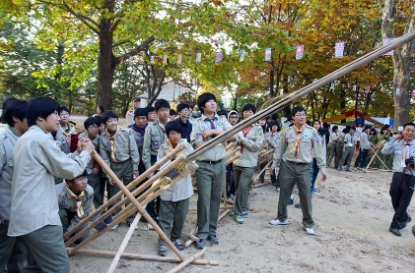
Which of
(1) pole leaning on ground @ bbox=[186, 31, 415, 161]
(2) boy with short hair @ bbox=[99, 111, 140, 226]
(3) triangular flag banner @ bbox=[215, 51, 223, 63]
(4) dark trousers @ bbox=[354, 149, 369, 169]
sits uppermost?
(3) triangular flag banner @ bbox=[215, 51, 223, 63]

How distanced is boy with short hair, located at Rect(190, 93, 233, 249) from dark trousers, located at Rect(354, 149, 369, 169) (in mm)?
11246

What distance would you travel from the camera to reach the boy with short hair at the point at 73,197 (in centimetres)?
378

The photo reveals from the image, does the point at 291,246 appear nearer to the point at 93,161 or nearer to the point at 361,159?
the point at 93,161

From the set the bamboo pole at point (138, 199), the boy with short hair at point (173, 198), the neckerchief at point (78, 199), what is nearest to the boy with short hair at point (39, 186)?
the bamboo pole at point (138, 199)

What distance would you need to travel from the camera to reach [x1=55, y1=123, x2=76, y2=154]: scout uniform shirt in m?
4.96

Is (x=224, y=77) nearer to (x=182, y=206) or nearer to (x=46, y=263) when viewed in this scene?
(x=182, y=206)

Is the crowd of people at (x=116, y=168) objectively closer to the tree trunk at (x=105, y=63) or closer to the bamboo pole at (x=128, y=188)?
the bamboo pole at (x=128, y=188)

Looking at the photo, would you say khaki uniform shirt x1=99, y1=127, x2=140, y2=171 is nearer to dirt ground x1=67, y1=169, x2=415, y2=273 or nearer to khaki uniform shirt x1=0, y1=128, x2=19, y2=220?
dirt ground x1=67, y1=169, x2=415, y2=273

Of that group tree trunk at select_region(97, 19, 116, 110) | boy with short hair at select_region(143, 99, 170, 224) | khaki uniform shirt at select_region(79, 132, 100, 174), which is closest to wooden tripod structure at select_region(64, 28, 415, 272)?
khaki uniform shirt at select_region(79, 132, 100, 174)

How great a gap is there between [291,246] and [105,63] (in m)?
6.42

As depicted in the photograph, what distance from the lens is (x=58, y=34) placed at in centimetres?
1020

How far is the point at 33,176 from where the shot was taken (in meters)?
2.43

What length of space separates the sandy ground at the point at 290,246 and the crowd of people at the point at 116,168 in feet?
0.73

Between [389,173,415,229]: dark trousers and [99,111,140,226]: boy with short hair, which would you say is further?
[389,173,415,229]: dark trousers
